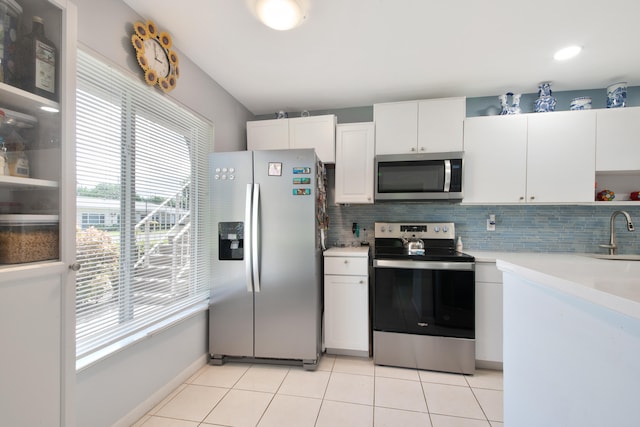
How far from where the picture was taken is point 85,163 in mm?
1310

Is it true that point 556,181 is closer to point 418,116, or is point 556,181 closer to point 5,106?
point 418,116

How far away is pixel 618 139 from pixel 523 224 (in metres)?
0.96

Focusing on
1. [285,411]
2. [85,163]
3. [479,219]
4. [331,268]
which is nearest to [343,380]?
[285,411]

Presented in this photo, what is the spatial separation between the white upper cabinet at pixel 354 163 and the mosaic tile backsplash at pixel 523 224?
323mm

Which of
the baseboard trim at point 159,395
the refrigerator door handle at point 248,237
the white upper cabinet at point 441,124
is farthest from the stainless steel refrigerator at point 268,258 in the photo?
the white upper cabinet at point 441,124

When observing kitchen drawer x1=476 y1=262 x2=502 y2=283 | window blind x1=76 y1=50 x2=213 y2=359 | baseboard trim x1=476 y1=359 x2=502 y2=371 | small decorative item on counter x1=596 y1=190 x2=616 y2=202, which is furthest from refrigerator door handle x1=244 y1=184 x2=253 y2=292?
small decorative item on counter x1=596 y1=190 x2=616 y2=202

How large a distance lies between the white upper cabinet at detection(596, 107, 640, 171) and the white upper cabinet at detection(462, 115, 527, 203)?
57 cm

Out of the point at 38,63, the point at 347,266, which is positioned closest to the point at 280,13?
the point at 38,63

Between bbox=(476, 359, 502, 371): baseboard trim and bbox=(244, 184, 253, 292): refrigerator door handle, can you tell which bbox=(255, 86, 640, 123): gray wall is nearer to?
bbox=(244, 184, 253, 292): refrigerator door handle

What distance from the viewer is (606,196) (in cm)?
228

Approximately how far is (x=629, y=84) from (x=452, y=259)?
2285mm

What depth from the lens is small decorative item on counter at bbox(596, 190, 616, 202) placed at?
2.27 meters

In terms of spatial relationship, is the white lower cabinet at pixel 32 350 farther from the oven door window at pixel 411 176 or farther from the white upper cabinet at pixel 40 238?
the oven door window at pixel 411 176

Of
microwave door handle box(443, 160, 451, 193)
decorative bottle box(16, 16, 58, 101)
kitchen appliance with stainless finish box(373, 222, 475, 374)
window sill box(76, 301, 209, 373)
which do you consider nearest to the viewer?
decorative bottle box(16, 16, 58, 101)
